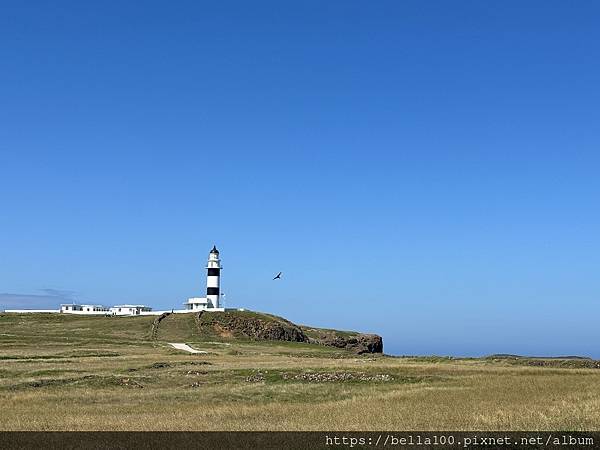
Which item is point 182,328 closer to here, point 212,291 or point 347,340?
point 212,291

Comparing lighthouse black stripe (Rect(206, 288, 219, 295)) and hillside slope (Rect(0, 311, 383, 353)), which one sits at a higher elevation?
lighthouse black stripe (Rect(206, 288, 219, 295))

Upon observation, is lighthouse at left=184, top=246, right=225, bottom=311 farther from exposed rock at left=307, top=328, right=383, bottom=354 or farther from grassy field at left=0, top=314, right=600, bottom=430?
grassy field at left=0, top=314, right=600, bottom=430

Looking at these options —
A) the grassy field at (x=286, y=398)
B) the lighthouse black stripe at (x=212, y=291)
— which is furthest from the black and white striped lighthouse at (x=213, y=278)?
the grassy field at (x=286, y=398)

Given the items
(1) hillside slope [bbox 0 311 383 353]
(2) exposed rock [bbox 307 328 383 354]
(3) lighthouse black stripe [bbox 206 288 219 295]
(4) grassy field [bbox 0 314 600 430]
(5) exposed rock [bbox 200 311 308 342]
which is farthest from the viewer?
(3) lighthouse black stripe [bbox 206 288 219 295]

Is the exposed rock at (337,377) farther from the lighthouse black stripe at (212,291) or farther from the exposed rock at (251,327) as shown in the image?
the lighthouse black stripe at (212,291)

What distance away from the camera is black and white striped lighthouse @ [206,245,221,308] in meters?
154

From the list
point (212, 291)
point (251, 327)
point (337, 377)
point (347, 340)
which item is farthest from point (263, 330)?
point (337, 377)

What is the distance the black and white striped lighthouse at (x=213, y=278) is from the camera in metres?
154

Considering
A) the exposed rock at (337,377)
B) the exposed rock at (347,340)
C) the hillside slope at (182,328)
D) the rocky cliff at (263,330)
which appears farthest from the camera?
the exposed rock at (347,340)

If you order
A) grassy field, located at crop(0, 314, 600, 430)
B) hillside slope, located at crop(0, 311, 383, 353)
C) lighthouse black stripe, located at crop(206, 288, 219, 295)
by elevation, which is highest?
lighthouse black stripe, located at crop(206, 288, 219, 295)

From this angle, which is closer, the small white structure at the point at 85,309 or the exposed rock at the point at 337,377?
the exposed rock at the point at 337,377

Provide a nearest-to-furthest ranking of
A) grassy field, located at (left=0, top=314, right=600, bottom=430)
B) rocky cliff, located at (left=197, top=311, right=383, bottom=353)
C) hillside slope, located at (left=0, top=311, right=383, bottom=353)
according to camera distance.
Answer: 1. grassy field, located at (left=0, top=314, right=600, bottom=430)
2. hillside slope, located at (left=0, top=311, right=383, bottom=353)
3. rocky cliff, located at (left=197, top=311, right=383, bottom=353)

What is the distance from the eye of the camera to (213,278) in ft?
509

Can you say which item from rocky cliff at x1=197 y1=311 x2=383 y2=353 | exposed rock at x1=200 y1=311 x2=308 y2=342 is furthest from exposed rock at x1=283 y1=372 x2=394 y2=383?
exposed rock at x1=200 y1=311 x2=308 y2=342
